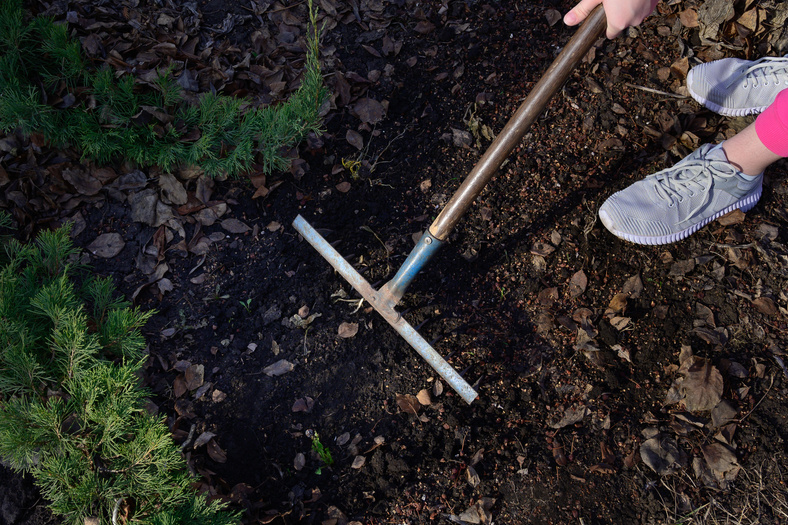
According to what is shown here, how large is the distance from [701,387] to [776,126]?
3.39ft

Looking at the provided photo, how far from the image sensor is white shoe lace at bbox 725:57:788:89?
252cm

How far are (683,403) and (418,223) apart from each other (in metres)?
1.31

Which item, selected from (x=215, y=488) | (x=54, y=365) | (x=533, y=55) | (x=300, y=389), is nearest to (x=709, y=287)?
(x=533, y=55)

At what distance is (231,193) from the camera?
248cm

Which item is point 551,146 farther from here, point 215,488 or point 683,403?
point 215,488

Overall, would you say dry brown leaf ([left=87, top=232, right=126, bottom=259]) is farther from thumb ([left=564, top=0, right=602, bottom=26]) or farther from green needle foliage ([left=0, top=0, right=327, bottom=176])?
thumb ([left=564, top=0, right=602, bottom=26])

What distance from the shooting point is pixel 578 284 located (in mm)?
2299

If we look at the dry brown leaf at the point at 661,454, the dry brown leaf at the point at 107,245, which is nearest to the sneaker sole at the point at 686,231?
the dry brown leaf at the point at 661,454

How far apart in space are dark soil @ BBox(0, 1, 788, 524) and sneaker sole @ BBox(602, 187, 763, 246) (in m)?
0.06

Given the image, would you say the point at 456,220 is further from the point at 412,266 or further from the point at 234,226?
the point at 234,226

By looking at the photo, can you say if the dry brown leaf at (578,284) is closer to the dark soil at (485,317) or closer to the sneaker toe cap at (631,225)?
the dark soil at (485,317)

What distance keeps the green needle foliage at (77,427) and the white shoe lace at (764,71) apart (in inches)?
113

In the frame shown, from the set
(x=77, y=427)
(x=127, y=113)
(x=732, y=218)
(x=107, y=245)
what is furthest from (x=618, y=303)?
(x=127, y=113)

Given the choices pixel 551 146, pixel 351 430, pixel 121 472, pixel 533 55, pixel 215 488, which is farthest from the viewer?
pixel 533 55
